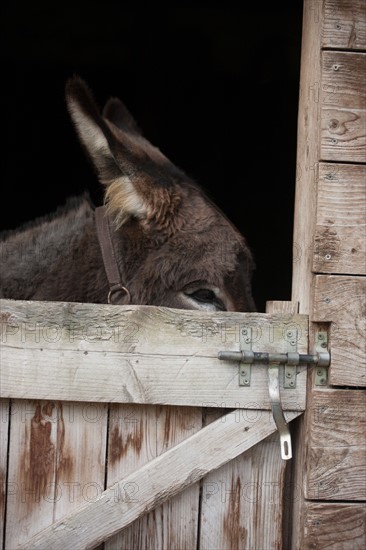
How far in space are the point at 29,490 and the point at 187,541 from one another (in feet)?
1.69

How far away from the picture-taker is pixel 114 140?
248 centimetres

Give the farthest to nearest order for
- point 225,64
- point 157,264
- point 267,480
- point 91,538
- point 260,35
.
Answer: point 225,64
point 260,35
point 157,264
point 267,480
point 91,538

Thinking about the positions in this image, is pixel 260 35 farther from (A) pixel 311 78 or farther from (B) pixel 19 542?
(B) pixel 19 542

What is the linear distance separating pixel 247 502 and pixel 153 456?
332 mm

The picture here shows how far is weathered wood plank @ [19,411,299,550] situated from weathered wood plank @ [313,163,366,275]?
1.59 ft

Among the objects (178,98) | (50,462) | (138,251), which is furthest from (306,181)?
(178,98)

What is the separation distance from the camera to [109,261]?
267 cm

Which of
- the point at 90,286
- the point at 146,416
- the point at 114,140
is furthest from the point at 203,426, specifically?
the point at 114,140

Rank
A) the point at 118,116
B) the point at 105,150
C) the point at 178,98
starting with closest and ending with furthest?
the point at 105,150 → the point at 118,116 → the point at 178,98

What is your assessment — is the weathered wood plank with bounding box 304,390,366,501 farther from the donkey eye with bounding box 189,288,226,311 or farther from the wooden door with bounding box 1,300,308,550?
the donkey eye with bounding box 189,288,226,311

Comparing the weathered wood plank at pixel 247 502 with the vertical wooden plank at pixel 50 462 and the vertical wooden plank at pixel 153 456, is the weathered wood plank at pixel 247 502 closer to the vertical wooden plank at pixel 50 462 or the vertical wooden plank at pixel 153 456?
the vertical wooden plank at pixel 153 456

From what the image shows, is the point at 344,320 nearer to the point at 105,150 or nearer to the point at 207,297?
the point at 207,297

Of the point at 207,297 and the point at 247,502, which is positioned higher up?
the point at 207,297

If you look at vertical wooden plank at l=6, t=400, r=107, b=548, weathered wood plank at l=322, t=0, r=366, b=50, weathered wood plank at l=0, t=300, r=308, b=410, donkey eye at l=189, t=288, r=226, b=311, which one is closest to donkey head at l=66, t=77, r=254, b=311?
donkey eye at l=189, t=288, r=226, b=311
